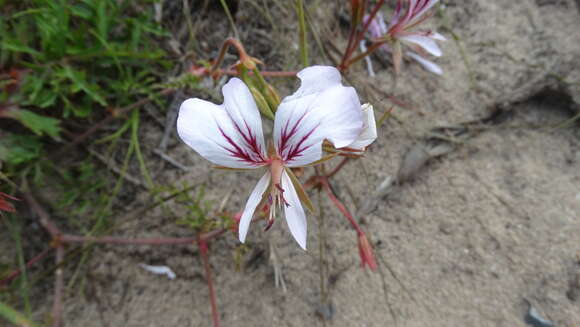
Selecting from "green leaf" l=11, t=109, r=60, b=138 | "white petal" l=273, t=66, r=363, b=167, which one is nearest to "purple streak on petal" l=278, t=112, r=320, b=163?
"white petal" l=273, t=66, r=363, b=167

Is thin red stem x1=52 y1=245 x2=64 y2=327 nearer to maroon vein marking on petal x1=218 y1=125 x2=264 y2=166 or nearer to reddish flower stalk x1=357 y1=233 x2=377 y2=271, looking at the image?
maroon vein marking on petal x1=218 y1=125 x2=264 y2=166

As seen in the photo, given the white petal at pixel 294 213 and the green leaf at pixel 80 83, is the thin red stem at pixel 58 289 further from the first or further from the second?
the white petal at pixel 294 213

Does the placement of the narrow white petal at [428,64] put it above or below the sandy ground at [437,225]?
above

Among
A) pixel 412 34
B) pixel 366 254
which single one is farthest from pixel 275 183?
pixel 412 34

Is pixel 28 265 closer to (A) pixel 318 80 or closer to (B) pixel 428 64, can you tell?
(A) pixel 318 80

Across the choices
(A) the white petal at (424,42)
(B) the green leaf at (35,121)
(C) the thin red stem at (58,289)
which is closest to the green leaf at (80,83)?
(B) the green leaf at (35,121)

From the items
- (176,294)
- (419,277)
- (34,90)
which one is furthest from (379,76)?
(34,90)

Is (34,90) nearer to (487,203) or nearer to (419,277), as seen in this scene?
(419,277)
